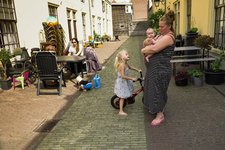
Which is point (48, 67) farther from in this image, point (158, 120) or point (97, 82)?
point (158, 120)

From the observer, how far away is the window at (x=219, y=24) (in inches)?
254

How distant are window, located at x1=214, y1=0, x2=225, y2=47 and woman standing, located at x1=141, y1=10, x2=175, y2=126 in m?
4.48

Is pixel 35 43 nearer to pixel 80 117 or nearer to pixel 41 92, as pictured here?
pixel 41 92

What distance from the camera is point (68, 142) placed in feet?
9.92

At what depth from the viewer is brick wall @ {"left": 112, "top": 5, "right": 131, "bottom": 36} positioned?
1298 inches

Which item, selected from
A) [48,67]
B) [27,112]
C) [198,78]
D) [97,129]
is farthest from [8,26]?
[198,78]

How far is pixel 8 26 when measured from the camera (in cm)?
710

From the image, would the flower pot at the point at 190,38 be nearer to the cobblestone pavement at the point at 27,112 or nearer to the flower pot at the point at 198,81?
the flower pot at the point at 198,81

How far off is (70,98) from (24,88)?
74.5 inches

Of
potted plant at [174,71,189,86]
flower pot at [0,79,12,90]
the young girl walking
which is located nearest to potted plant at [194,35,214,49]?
potted plant at [174,71,189,86]

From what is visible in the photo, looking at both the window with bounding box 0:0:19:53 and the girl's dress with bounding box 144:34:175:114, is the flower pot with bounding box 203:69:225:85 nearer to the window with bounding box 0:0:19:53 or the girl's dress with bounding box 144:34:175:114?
the girl's dress with bounding box 144:34:175:114

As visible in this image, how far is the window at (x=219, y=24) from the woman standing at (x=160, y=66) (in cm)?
448

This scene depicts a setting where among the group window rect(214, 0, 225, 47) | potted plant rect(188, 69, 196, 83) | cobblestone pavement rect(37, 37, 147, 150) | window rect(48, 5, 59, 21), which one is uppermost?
window rect(48, 5, 59, 21)

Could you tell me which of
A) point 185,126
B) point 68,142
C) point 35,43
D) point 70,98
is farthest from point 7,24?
point 185,126
